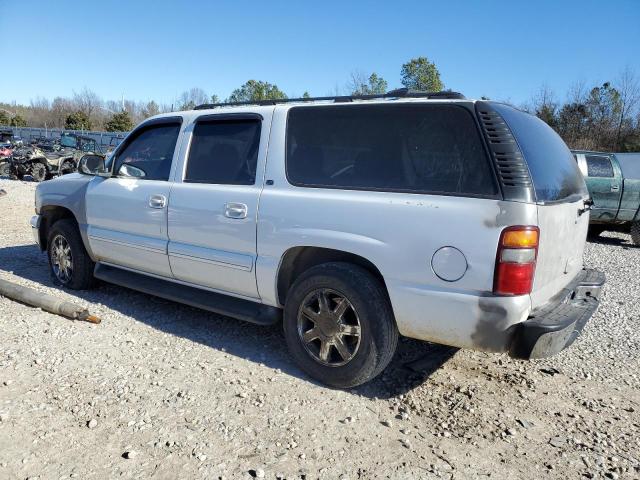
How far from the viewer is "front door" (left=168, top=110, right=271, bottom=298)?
12.0ft

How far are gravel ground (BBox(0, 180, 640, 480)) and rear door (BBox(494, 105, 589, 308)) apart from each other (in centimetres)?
79

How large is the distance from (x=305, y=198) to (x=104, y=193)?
233 cm

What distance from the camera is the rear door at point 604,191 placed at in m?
Answer: 9.98

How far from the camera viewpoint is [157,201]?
4188mm

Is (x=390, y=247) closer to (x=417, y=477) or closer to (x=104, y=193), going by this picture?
(x=417, y=477)

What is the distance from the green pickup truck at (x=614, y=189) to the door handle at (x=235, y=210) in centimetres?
859

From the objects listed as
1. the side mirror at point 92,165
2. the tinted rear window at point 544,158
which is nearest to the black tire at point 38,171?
the side mirror at point 92,165

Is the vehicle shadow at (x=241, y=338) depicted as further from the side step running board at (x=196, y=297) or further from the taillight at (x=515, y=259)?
the taillight at (x=515, y=259)

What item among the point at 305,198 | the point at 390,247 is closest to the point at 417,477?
the point at 390,247

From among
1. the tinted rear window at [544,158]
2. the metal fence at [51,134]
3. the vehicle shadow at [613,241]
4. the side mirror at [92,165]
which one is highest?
the metal fence at [51,134]

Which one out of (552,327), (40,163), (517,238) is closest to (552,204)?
(517,238)

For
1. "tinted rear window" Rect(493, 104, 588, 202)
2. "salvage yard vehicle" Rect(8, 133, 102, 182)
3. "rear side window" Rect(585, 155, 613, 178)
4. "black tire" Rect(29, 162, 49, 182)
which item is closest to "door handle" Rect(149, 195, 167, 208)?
"tinted rear window" Rect(493, 104, 588, 202)

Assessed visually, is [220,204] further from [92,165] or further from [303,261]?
[92,165]

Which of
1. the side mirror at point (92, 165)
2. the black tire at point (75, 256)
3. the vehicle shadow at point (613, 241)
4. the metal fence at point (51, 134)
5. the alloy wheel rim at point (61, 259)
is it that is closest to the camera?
the side mirror at point (92, 165)
